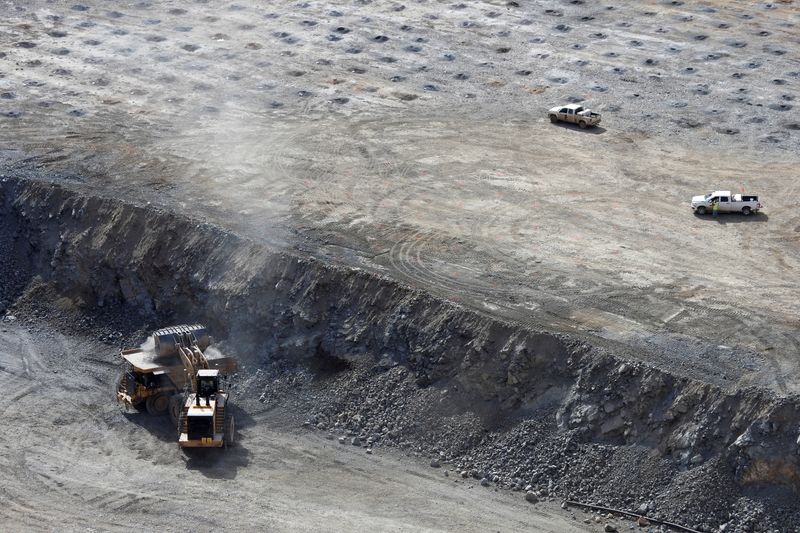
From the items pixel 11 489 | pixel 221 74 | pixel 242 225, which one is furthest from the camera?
pixel 221 74

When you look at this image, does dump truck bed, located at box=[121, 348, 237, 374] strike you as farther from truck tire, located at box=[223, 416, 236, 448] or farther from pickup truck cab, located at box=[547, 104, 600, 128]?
pickup truck cab, located at box=[547, 104, 600, 128]

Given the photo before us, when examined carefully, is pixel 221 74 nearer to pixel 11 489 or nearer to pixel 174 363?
pixel 174 363

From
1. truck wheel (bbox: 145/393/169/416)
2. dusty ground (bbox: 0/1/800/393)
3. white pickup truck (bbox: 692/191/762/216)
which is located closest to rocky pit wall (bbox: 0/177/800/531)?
dusty ground (bbox: 0/1/800/393)

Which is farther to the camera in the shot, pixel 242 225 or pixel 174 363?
pixel 242 225

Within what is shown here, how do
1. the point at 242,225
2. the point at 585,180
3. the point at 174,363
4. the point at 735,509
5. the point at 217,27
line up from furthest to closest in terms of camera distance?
the point at 217,27
the point at 585,180
the point at 242,225
the point at 174,363
the point at 735,509

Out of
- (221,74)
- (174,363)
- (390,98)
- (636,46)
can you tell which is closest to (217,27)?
(221,74)

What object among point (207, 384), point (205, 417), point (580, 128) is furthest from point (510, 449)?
point (580, 128)
